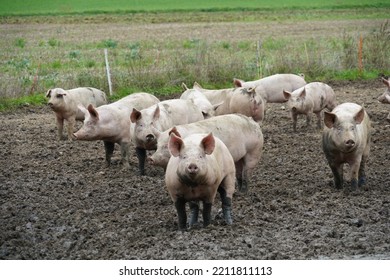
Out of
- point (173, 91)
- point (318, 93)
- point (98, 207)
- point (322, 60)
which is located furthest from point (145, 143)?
point (322, 60)

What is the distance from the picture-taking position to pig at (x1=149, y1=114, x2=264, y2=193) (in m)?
8.88

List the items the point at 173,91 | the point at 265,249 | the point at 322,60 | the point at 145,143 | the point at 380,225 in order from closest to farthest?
the point at 265,249 → the point at 380,225 → the point at 145,143 → the point at 173,91 → the point at 322,60

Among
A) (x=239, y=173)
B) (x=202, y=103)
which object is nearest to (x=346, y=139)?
(x=239, y=173)

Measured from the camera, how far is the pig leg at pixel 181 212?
25.3 feet

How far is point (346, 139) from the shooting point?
29.4 ft

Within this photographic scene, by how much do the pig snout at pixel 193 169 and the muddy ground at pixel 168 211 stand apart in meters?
0.64

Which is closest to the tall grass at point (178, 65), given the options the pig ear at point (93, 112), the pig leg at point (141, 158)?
the pig ear at point (93, 112)

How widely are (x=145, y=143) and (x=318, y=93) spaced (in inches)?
193

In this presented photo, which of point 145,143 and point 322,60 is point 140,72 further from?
point 145,143

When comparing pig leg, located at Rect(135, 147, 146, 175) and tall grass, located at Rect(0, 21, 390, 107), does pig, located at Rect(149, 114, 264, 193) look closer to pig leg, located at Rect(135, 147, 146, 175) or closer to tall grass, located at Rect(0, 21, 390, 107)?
pig leg, located at Rect(135, 147, 146, 175)

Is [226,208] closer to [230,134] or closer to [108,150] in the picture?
[230,134]

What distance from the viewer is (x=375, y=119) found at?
14516 millimetres

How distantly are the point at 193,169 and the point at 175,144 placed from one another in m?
0.36

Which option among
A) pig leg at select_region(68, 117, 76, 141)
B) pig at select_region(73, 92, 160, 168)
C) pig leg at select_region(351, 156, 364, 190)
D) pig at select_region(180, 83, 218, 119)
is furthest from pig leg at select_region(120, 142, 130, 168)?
pig leg at select_region(351, 156, 364, 190)
